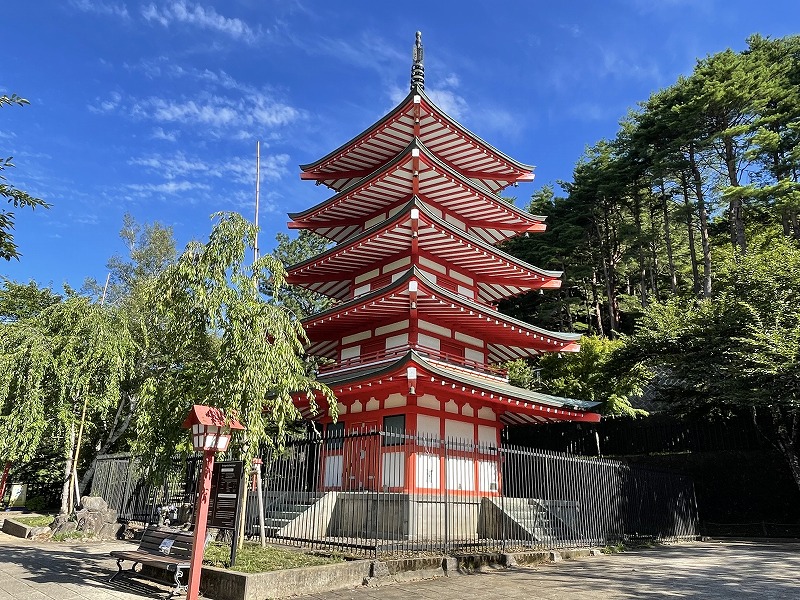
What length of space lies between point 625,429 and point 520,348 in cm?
908

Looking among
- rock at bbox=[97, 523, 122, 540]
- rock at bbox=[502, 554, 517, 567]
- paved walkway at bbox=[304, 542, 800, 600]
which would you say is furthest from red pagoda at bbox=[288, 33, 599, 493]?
rock at bbox=[97, 523, 122, 540]

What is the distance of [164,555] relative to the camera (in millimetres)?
8539

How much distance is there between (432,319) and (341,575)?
957 centimetres

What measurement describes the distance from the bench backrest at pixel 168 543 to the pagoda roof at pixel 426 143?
47.2 ft

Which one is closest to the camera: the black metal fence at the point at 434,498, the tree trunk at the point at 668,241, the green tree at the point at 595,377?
the black metal fence at the point at 434,498

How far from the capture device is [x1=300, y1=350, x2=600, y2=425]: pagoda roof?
13.8 m

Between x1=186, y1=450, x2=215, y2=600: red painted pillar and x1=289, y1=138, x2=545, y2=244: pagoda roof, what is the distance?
11893mm

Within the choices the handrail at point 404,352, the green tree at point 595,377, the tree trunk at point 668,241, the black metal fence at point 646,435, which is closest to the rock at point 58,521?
the handrail at point 404,352

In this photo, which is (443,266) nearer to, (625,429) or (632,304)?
(625,429)

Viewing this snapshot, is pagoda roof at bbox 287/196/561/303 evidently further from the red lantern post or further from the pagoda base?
the red lantern post

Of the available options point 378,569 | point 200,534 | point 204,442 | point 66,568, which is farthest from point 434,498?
point 66,568

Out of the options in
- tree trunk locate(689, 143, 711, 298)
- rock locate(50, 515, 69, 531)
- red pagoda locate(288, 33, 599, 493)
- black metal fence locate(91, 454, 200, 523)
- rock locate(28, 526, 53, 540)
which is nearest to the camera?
rock locate(28, 526, 53, 540)

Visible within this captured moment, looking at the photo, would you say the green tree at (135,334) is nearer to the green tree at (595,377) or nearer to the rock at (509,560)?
the rock at (509,560)

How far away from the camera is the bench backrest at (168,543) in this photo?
8.44m
